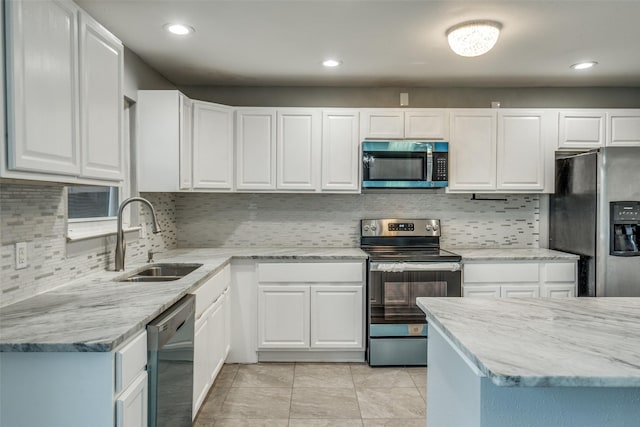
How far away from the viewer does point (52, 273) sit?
1956 mm

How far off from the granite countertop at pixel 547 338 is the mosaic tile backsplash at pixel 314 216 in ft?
6.61

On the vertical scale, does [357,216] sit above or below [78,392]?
above

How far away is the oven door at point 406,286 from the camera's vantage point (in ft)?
10.3

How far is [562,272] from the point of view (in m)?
3.22

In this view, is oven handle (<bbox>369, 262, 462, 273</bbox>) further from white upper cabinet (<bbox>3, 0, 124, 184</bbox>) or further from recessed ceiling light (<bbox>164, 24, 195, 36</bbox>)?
recessed ceiling light (<bbox>164, 24, 195, 36</bbox>)

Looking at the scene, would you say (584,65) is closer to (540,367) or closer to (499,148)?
(499,148)

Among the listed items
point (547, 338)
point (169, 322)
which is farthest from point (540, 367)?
point (169, 322)

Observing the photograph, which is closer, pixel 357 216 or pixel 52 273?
pixel 52 273

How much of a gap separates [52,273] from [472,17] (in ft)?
8.50

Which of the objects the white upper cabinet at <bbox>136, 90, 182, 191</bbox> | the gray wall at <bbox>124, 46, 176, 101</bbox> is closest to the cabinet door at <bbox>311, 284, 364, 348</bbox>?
the white upper cabinet at <bbox>136, 90, 182, 191</bbox>

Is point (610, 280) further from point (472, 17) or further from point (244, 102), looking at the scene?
point (244, 102)

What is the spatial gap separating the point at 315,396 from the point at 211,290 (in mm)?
994

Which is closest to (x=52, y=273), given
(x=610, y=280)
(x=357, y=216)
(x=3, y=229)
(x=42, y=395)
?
(x=3, y=229)

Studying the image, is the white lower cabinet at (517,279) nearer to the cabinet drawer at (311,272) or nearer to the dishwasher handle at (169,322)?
the cabinet drawer at (311,272)
